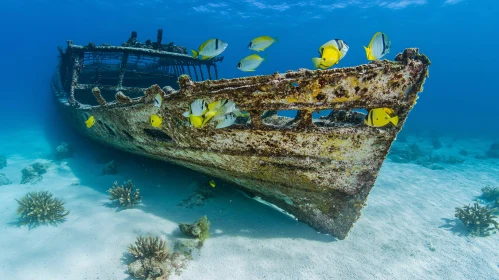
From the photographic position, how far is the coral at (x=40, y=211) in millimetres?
5633

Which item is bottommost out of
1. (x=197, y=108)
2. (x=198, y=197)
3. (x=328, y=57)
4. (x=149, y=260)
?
(x=149, y=260)

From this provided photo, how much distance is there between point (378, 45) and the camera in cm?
301

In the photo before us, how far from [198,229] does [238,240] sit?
2.63ft

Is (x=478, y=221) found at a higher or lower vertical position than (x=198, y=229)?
higher

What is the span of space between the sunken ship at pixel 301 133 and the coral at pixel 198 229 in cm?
107

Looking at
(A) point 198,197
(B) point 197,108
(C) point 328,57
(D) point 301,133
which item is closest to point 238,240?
(A) point 198,197

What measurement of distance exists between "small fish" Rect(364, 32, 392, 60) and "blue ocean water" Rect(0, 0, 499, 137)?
27.5m

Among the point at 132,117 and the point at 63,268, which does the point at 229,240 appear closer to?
the point at 63,268

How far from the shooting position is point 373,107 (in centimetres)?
341

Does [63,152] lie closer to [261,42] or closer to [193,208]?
[193,208]

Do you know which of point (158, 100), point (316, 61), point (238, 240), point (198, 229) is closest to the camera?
point (316, 61)

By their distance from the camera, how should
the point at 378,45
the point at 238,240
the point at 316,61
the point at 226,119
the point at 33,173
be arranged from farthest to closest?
the point at 33,173, the point at 238,240, the point at 226,119, the point at 316,61, the point at 378,45

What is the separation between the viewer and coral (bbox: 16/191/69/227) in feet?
18.5

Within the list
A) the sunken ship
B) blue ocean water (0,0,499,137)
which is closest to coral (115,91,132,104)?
the sunken ship
